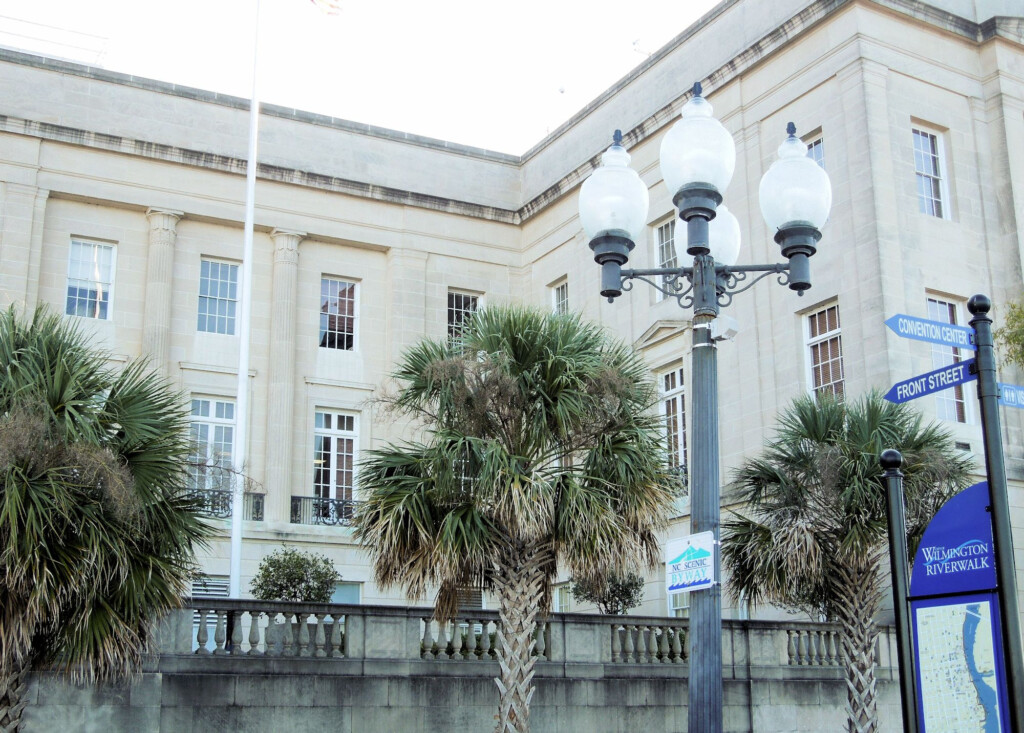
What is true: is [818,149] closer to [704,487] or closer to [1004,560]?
[704,487]

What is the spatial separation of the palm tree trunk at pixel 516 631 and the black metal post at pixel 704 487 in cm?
646

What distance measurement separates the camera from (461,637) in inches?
733

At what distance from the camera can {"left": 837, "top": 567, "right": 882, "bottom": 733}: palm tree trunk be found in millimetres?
17328

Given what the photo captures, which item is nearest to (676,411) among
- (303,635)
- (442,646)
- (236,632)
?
(442,646)

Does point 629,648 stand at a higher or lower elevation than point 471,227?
lower

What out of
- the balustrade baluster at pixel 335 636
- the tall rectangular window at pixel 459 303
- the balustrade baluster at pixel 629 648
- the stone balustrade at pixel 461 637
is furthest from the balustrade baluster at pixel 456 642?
the tall rectangular window at pixel 459 303

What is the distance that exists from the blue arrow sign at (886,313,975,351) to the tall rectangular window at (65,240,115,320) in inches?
1064

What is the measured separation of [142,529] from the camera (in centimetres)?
1382

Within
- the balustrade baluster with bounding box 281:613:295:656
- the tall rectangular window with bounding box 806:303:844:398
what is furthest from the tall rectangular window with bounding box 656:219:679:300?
the balustrade baluster with bounding box 281:613:295:656

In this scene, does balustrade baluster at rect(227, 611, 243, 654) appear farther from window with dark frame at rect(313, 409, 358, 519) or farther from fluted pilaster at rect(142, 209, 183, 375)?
window with dark frame at rect(313, 409, 358, 519)

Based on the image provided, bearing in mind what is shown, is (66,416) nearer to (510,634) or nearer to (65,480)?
(65,480)

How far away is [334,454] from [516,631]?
63.4 ft

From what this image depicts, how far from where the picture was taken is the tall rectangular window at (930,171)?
87.8ft

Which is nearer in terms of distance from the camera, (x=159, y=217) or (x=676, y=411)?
(x=676, y=411)
